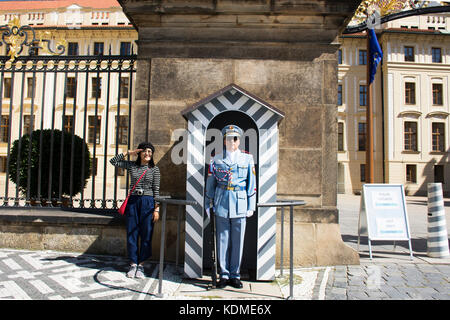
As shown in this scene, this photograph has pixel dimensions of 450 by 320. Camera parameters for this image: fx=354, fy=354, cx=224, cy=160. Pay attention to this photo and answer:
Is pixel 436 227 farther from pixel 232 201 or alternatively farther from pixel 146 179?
pixel 146 179

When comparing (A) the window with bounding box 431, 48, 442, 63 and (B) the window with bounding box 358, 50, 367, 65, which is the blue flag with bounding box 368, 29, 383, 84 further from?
(A) the window with bounding box 431, 48, 442, 63

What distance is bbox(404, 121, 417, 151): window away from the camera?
3181 centimetres

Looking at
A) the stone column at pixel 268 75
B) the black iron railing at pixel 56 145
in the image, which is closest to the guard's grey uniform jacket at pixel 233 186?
the stone column at pixel 268 75

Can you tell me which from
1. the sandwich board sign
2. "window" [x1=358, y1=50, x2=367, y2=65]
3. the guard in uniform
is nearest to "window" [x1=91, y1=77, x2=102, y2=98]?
the guard in uniform

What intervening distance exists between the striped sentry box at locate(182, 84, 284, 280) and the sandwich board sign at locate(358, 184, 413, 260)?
2.13 metres

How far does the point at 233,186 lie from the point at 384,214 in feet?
10.4

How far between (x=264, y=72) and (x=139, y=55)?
1.93 meters

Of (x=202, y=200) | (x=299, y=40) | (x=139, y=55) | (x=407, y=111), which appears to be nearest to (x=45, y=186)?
(x=139, y=55)

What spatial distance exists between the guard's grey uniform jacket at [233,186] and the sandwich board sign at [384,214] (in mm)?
2637

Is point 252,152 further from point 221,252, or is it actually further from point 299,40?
point 299,40

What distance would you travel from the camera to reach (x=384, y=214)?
5.95 meters

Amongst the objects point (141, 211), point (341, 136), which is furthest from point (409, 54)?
point (141, 211)

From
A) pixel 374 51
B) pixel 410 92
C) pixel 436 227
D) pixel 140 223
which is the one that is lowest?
pixel 436 227

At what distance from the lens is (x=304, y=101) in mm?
5293
